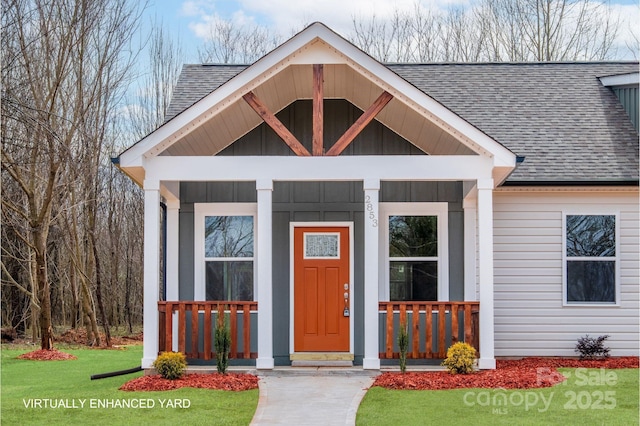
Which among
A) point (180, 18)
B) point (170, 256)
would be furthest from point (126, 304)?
point (170, 256)

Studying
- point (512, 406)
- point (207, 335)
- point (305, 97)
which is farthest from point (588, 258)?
point (207, 335)

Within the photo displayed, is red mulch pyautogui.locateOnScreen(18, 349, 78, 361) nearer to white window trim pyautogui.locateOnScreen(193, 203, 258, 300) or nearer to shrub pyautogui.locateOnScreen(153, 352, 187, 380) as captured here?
white window trim pyautogui.locateOnScreen(193, 203, 258, 300)

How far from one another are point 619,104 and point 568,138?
171 centimetres

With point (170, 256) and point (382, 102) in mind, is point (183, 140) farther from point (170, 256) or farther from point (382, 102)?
point (382, 102)

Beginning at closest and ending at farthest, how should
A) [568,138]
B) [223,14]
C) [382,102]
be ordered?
[382,102], [568,138], [223,14]

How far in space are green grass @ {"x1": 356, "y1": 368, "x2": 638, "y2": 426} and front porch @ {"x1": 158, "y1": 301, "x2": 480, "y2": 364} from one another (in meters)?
1.84

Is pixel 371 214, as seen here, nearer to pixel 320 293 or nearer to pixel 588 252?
pixel 320 293

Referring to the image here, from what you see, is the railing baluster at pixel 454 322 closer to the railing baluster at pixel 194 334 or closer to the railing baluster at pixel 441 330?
the railing baluster at pixel 441 330

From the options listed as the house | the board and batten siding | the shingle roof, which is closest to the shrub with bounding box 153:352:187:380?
the house

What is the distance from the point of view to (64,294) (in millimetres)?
30516

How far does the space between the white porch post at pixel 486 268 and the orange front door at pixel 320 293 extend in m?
2.49

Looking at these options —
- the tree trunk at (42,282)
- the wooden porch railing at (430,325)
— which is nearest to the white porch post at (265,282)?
the wooden porch railing at (430,325)

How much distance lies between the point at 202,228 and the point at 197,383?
3.58 m

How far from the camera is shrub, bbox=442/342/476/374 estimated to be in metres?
11.8
